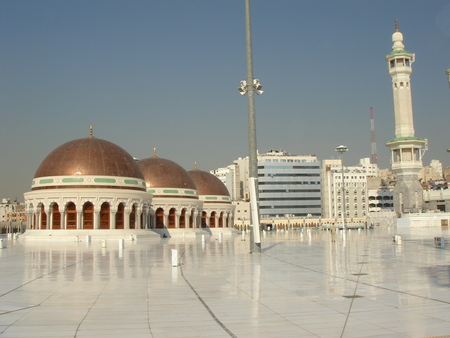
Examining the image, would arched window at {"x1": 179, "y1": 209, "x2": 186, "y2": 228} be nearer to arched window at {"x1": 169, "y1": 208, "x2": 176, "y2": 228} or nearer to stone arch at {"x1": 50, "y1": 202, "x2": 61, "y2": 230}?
arched window at {"x1": 169, "y1": 208, "x2": 176, "y2": 228}

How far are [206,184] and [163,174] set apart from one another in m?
14.1

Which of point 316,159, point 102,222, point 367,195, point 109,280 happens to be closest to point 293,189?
point 316,159

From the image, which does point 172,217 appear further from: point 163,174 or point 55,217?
point 55,217

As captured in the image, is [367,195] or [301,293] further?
[367,195]

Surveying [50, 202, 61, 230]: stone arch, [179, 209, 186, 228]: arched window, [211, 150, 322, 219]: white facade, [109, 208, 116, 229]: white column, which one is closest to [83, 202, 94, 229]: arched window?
[109, 208, 116, 229]: white column

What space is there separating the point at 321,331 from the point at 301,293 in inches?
150

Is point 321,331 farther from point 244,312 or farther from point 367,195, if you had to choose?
point 367,195

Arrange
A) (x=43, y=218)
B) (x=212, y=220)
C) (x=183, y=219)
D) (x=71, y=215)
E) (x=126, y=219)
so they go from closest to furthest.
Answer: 1. (x=71, y=215)
2. (x=43, y=218)
3. (x=126, y=219)
4. (x=183, y=219)
5. (x=212, y=220)

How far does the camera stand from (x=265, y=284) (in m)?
13.5

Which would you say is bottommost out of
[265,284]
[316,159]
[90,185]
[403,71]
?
[265,284]

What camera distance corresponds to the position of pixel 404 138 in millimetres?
87875

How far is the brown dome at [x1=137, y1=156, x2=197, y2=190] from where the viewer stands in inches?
2552

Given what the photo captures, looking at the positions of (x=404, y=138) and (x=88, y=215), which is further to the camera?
(x=404, y=138)

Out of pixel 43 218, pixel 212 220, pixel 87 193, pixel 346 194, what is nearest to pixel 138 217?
pixel 87 193
